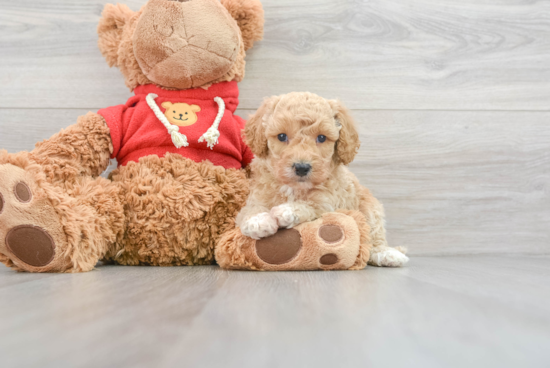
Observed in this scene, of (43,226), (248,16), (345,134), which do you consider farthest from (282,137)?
(43,226)

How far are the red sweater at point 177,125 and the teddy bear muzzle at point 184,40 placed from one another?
6 cm

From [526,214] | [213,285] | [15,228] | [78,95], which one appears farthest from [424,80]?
[15,228]

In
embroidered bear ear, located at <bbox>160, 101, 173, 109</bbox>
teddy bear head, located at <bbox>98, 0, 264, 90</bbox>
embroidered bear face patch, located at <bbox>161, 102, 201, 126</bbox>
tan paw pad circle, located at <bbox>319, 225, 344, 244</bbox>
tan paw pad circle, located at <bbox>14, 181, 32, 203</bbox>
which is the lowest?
tan paw pad circle, located at <bbox>319, 225, 344, 244</bbox>

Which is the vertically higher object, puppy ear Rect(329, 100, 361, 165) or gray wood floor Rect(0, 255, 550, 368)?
puppy ear Rect(329, 100, 361, 165)

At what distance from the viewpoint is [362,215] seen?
110 centimetres

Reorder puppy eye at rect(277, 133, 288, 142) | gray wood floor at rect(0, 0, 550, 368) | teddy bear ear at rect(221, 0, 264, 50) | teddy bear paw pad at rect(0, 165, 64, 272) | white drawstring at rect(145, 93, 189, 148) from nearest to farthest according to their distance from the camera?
teddy bear paw pad at rect(0, 165, 64, 272) < puppy eye at rect(277, 133, 288, 142) < white drawstring at rect(145, 93, 189, 148) < teddy bear ear at rect(221, 0, 264, 50) < gray wood floor at rect(0, 0, 550, 368)

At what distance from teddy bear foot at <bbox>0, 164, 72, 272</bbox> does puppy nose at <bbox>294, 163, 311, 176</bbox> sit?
558 mm

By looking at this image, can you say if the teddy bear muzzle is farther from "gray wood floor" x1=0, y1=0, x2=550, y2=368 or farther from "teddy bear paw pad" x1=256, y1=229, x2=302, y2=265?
"teddy bear paw pad" x1=256, y1=229, x2=302, y2=265

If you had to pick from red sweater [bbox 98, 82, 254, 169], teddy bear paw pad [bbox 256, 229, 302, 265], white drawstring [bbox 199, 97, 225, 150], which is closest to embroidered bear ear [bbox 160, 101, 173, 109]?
red sweater [bbox 98, 82, 254, 169]

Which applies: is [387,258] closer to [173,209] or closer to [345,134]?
[345,134]

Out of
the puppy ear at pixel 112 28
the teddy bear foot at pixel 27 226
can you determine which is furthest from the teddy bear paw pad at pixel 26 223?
the puppy ear at pixel 112 28

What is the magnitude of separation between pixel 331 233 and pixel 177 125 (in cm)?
53

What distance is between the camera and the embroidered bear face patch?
1.19m

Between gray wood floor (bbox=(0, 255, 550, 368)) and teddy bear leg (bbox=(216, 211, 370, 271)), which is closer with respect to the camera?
gray wood floor (bbox=(0, 255, 550, 368))
